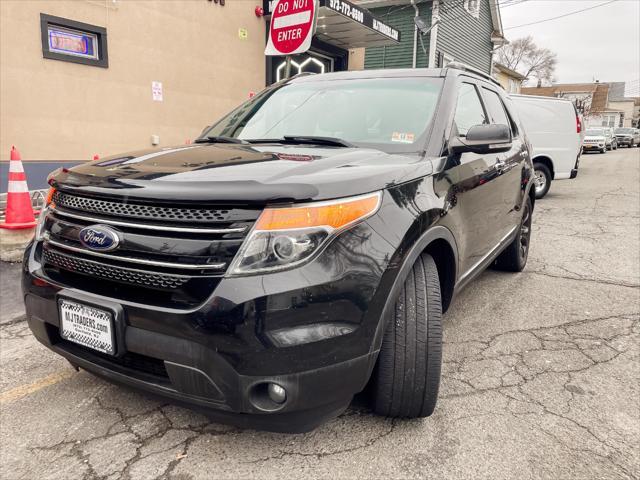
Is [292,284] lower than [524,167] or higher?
lower

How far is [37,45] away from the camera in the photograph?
6520 millimetres

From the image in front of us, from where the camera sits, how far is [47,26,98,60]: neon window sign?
675 centimetres

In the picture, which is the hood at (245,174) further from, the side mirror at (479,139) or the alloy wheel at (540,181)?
the alloy wheel at (540,181)

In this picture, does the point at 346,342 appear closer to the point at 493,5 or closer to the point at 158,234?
the point at 158,234

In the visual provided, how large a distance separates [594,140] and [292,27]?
26678 mm

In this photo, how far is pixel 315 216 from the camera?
169 centimetres

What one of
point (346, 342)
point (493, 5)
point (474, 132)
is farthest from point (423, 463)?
point (493, 5)

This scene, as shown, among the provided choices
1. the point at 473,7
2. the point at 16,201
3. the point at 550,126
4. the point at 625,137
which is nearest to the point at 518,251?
the point at 16,201

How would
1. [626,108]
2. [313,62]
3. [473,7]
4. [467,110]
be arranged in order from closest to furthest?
[467,110], [313,62], [473,7], [626,108]

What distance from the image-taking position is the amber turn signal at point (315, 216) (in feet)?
5.44

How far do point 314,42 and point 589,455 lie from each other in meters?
10.6

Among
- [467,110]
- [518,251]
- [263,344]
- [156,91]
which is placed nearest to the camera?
[263,344]

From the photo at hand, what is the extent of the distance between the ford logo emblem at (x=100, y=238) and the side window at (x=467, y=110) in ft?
6.17

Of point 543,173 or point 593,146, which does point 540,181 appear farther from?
point 593,146
